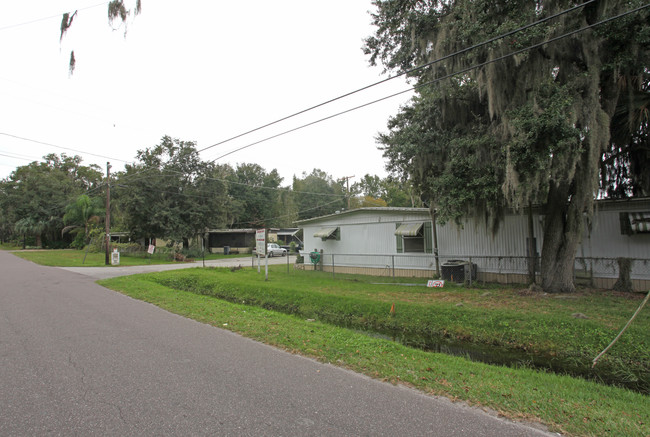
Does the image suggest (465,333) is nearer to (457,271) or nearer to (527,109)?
(527,109)

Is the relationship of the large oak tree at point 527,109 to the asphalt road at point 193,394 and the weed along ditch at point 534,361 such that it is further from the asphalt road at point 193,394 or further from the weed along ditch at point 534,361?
the asphalt road at point 193,394

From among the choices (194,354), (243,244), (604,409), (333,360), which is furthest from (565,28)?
(243,244)

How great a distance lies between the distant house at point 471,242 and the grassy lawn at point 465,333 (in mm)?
1808

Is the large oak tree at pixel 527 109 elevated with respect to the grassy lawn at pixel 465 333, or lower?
elevated

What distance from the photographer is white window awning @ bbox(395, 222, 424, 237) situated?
15260mm

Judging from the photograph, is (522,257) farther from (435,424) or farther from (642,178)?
(435,424)

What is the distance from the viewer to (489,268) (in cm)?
1388

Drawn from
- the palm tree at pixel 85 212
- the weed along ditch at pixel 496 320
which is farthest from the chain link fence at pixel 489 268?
the palm tree at pixel 85 212

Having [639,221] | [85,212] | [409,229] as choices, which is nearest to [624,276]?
[639,221]

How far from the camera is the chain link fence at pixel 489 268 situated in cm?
1116

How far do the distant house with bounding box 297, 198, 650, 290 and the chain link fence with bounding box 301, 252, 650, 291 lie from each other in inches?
1.0

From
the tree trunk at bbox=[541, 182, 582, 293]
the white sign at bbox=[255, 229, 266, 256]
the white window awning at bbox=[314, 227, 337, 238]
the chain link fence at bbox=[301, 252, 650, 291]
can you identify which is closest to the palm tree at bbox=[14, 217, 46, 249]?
the white window awning at bbox=[314, 227, 337, 238]

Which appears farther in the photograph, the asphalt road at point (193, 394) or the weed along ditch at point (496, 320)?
the weed along ditch at point (496, 320)

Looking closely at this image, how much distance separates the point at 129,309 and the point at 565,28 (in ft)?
44.1
